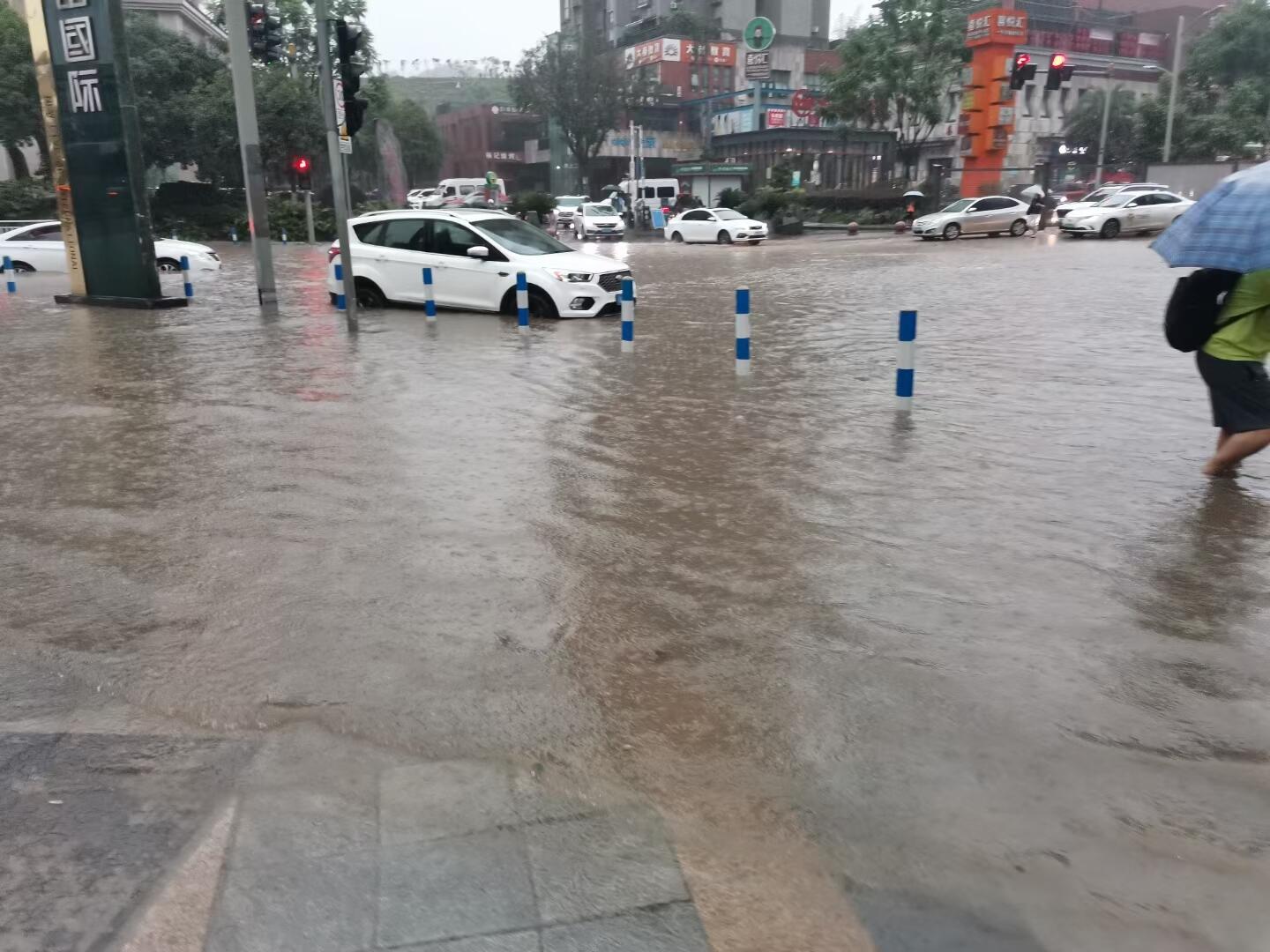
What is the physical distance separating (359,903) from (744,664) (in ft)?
6.32

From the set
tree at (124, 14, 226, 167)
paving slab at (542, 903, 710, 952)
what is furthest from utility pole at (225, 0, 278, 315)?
tree at (124, 14, 226, 167)

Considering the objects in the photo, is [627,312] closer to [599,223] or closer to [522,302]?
[522,302]

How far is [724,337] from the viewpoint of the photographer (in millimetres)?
13633

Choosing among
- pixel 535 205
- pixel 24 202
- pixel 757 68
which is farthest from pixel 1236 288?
pixel 757 68

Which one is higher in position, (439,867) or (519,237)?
(519,237)

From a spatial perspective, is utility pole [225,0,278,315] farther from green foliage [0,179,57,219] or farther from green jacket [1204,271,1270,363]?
green foliage [0,179,57,219]

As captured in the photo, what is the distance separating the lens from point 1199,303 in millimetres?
6055

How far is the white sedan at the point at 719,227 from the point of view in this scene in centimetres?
3869

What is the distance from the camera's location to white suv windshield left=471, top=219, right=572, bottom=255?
15484 mm

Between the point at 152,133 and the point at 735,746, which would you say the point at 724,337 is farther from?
the point at 152,133

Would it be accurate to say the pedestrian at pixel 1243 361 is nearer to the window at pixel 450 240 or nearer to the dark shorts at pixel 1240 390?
the dark shorts at pixel 1240 390

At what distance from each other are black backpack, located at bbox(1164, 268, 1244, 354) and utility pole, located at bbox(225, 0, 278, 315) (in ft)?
45.3

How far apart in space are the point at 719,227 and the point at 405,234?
80.7ft

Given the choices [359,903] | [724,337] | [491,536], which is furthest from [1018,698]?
[724,337]
